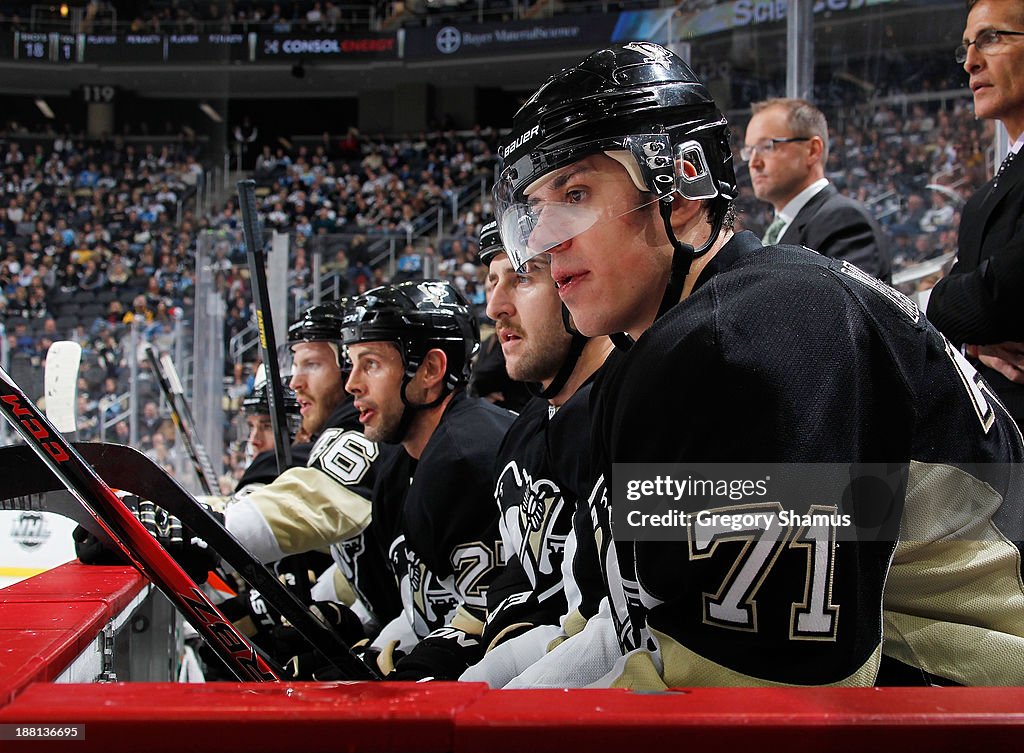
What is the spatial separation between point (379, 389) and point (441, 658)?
3.29 ft

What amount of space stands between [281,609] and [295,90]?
1714 centimetres

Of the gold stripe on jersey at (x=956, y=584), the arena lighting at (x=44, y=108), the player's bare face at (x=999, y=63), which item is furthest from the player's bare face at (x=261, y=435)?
the arena lighting at (x=44, y=108)

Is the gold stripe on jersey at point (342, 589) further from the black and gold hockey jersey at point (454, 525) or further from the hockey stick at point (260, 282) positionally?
the black and gold hockey jersey at point (454, 525)

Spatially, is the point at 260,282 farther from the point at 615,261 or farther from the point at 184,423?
the point at 184,423

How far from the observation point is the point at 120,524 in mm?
1278

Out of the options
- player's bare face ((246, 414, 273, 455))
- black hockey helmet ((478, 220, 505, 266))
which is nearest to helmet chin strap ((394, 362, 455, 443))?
black hockey helmet ((478, 220, 505, 266))

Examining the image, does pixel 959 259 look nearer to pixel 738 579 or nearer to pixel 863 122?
pixel 738 579

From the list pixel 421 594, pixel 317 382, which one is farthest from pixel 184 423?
pixel 421 594

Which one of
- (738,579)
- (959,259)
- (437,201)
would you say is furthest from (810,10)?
(437,201)

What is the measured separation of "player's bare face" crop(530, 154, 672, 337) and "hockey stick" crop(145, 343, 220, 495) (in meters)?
4.08

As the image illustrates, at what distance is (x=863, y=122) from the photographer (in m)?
4.13

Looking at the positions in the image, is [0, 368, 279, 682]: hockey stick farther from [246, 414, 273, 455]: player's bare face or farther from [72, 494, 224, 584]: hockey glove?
[246, 414, 273, 455]: player's bare face

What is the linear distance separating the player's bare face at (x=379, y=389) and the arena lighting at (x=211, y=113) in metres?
10.3

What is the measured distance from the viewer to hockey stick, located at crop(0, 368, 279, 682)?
4.07ft
